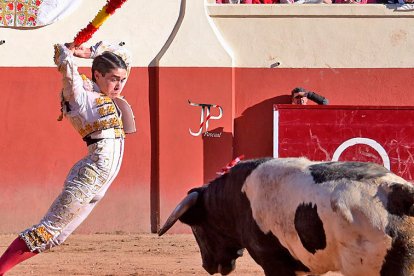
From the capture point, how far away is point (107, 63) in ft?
20.4

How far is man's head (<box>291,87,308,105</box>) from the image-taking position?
1129 centimetres

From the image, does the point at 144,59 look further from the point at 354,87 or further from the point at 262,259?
the point at 262,259

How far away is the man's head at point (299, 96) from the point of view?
37.0 feet

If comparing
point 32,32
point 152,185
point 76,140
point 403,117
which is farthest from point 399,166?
point 32,32

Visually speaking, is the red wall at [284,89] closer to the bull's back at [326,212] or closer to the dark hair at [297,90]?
the dark hair at [297,90]

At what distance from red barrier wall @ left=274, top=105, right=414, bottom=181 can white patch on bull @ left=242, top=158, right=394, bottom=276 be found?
19.1ft

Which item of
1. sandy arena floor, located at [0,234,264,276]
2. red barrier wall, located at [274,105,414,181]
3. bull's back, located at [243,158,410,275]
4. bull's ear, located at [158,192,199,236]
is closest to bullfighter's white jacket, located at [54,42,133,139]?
bull's ear, located at [158,192,199,236]

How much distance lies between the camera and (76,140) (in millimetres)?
11281

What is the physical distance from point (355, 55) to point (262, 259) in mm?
6326

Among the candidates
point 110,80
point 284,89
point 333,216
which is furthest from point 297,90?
point 333,216

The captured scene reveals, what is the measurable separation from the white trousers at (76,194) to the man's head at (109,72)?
32cm

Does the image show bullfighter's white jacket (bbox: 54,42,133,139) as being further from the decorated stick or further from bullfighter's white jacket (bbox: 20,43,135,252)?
the decorated stick

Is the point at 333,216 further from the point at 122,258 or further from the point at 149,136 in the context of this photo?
the point at 149,136

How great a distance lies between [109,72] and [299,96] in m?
5.32
